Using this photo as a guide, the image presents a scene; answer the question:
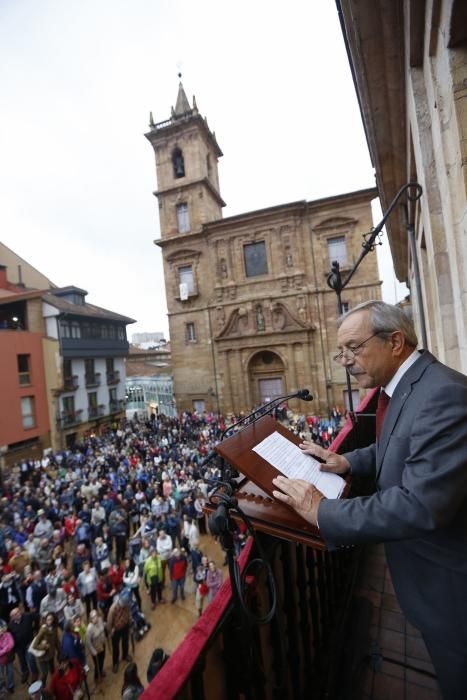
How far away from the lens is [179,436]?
20391 millimetres

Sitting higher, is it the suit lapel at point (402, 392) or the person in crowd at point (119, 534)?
the suit lapel at point (402, 392)

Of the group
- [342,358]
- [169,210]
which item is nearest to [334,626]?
[342,358]

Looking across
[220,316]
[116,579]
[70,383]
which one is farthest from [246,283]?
[116,579]

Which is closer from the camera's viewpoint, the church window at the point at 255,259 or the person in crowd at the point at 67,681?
the person in crowd at the point at 67,681

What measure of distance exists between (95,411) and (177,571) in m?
21.8

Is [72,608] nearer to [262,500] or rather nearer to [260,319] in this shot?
[262,500]

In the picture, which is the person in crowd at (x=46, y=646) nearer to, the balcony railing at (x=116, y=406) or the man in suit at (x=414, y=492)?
the man in suit at (x=414, y=492)

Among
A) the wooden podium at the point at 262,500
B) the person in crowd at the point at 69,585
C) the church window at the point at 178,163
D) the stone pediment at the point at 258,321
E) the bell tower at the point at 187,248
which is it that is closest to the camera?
the wooden podium at the point at 262,500

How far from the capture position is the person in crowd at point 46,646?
18.1ft

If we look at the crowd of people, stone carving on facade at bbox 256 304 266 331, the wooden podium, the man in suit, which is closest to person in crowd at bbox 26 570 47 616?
the crowd of people

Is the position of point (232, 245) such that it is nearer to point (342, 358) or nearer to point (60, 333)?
point (60, 333)

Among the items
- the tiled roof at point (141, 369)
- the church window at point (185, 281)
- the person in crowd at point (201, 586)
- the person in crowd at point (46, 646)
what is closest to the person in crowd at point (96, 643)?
the person in crowd at point (46, 646)

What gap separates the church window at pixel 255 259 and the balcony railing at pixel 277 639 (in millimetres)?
24152

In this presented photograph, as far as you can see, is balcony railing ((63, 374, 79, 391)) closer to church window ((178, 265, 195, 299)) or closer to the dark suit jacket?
church window ((178, 265, 195, 299))
